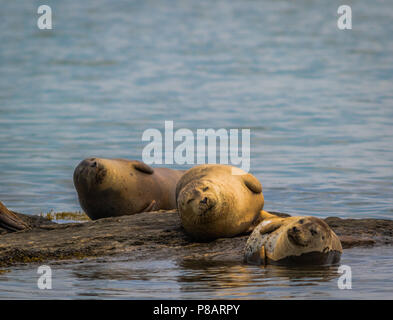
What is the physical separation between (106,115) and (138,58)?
54.9ft

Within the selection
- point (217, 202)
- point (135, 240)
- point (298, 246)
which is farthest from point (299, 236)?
point (135, 240)

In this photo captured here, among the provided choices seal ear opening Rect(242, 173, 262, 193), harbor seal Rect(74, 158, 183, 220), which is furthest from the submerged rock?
harbor seal Rect(74, 158, 183, 220)

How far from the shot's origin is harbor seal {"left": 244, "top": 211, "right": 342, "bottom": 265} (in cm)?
856

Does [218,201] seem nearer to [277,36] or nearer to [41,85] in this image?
[41,85]

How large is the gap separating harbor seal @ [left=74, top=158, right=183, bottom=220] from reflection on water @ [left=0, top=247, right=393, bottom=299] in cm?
248

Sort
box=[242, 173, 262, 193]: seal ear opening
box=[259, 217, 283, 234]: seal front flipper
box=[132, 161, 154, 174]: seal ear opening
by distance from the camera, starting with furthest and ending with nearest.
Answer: box=[132, 161, 154, 174]: seal ear opening → box=[242, 173, 262, 193]: seal ear opening → box=[259, 217, 283, 234]: seal front flipper

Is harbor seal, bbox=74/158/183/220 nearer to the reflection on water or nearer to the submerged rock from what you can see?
the submerged rock

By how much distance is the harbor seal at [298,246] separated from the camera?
8561mm

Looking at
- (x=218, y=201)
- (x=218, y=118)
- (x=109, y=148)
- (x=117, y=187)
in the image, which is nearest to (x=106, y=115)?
(x=218, y=118)

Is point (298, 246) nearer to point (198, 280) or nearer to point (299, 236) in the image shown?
point (299, 236)

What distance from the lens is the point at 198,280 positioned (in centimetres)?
797

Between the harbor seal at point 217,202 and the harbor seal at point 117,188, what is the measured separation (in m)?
1.32

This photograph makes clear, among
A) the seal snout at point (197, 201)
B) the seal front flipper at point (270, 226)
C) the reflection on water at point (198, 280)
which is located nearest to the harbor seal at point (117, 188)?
the seal snout at point (197, 201)

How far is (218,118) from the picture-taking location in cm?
2606
